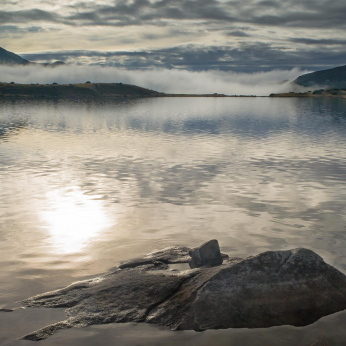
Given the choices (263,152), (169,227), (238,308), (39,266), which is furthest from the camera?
(263,152)

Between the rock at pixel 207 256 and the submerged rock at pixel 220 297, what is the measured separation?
128 centimetres

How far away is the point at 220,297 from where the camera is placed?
9.50 metres

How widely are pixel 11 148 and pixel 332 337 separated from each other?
37.1 metres

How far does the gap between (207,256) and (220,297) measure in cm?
261

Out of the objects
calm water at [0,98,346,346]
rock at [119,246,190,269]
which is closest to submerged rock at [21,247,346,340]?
calm water at [0,98,346,346]

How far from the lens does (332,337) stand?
29.1 ft

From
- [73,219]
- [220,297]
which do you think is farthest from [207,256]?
[73,219]

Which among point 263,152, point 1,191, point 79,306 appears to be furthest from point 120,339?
point 263,152

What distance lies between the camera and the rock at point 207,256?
12.0m

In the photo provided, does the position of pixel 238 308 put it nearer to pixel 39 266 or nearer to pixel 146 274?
pixel 146 274

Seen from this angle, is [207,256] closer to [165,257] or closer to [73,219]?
[165,257]

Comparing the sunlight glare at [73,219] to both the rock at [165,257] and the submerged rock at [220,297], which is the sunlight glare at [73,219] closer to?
the rock at [165,257]

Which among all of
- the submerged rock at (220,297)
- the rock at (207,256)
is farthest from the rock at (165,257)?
the submerged rock at (220,297)

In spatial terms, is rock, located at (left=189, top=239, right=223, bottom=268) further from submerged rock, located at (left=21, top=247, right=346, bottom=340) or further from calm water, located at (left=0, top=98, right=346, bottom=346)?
calm water, located at (left=0, top=98, right=346, bottom=346)
